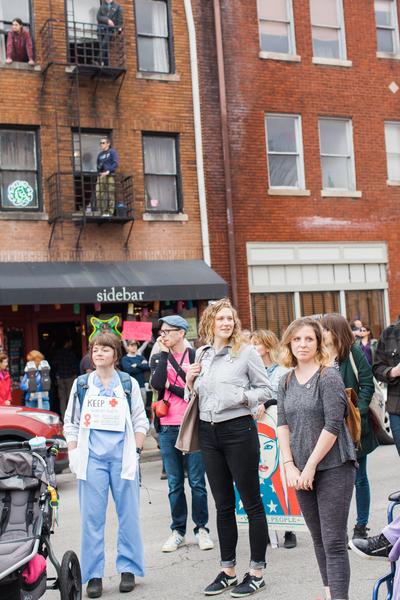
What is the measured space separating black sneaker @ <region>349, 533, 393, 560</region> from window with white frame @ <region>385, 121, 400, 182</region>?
16931mm

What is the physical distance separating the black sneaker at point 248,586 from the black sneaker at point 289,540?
49.7 inches

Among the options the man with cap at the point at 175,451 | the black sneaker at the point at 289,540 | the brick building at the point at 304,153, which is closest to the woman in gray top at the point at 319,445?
the black sneaker at the point at 289,540

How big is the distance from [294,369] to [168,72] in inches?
561

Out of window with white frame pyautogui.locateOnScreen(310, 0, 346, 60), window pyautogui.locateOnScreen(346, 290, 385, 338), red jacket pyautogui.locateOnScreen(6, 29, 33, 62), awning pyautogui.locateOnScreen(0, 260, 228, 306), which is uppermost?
window with white frame pyautogui.locateOnScreen(310, 0, 346, 60)

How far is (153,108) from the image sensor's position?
58.1 feet

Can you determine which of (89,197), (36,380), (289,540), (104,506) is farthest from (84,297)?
(104,506)

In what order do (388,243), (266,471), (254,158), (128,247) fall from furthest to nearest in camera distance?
(388,243) → (254,158) → (128,247) → (266,471)

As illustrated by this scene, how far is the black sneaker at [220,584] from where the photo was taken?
579 centimetres

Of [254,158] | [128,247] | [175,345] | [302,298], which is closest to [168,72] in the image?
[254,158]

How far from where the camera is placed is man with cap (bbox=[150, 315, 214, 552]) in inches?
278

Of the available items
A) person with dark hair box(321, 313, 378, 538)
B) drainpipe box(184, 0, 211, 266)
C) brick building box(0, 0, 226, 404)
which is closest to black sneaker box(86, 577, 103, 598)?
person with dark hair box(321, 313, 378, 538)

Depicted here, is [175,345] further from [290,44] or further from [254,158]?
[290,44]

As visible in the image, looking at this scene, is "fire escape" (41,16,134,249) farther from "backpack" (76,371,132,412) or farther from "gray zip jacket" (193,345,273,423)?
"gray zip jacket" (193,345,273,423)

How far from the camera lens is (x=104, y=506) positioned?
6055mm
